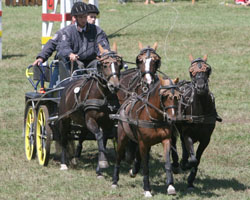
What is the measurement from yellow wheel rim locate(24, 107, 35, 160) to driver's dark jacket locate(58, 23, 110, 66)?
1313 mm

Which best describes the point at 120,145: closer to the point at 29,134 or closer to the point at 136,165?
the point at 136,165

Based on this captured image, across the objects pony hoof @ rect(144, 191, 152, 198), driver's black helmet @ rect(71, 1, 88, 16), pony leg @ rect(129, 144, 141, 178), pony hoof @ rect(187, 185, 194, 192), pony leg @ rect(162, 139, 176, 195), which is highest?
driver's black helmet @ rect(71, 1, 88, 16)

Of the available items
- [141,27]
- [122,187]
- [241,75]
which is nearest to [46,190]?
[122,187]

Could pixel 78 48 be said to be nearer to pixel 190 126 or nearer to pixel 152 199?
pixel 190 126

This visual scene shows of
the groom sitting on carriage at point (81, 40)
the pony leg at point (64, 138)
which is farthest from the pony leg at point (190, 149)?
the groom sitting on carriage at point (81, 40)

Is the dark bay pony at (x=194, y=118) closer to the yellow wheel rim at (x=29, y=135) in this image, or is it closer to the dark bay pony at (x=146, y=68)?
the dark bay pony at (x=146, y=68)

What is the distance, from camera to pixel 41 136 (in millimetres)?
11242

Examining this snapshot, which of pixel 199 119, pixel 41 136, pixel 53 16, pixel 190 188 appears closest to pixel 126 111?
pixel 199 119

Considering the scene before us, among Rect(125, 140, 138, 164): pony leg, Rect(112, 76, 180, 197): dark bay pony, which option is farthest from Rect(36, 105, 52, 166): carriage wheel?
Rect(112, 76, 180, 197): dark bay pony

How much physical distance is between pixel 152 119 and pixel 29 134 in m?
3.79

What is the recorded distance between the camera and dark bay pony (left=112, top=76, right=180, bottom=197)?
819 cm

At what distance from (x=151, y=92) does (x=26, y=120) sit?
12.8ft

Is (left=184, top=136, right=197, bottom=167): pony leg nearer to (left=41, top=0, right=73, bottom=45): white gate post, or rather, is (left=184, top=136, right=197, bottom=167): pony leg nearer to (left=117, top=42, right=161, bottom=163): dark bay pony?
(left=117, top=42, right=161, bottom=163): dark bay pony

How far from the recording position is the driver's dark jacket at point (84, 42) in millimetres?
11047
